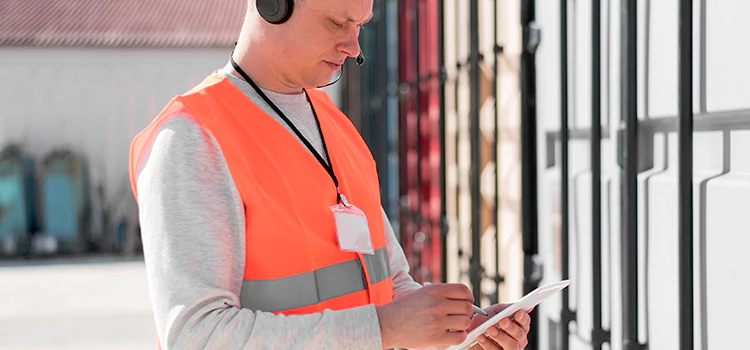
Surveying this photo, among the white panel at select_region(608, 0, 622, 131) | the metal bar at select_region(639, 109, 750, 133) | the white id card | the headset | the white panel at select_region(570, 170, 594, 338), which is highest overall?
the headset

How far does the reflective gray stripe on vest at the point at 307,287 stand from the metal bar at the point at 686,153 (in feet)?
1.89

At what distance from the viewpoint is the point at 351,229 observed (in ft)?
4.31

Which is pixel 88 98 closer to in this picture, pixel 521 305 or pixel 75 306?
pixel 75 306

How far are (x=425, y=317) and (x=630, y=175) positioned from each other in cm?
75

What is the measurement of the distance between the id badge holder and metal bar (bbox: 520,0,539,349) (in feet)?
4.29

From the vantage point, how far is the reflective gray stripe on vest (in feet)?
4.04

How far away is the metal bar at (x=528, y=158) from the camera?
2549 millimetres

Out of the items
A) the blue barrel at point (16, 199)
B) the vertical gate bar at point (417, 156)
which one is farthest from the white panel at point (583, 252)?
the blue barrel at point (16, 199)

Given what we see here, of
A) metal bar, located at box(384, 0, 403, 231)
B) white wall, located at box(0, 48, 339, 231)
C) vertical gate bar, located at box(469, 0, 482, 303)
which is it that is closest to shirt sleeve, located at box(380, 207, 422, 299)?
vertical gate bar, located at box(469, 0, 482, 303)

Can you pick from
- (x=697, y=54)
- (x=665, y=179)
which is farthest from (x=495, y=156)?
(x=697, y=54)

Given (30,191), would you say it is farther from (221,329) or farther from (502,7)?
(221,329)

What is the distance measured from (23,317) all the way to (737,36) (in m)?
7.15

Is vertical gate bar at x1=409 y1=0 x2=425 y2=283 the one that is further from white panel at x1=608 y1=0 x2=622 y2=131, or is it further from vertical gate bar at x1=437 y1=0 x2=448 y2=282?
white panel at x1=608 y1=0 x2=622 y2=131

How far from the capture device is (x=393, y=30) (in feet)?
17.4
